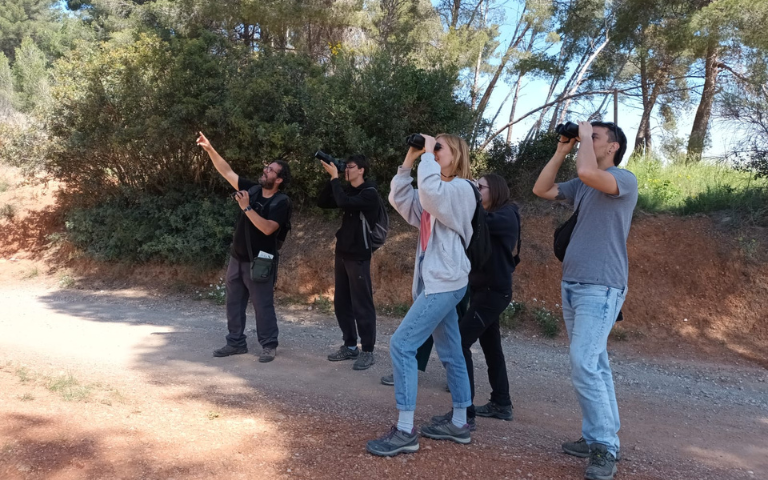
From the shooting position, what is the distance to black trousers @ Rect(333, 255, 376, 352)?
5762 mm

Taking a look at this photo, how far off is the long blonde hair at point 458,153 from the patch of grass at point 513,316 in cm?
492

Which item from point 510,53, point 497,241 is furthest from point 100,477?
point 510,53

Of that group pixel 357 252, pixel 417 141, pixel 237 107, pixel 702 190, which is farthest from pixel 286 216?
pixel 702 190

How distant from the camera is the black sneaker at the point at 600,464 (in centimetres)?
335

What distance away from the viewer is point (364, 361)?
19.1 feet

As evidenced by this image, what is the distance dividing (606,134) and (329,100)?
23.6ft

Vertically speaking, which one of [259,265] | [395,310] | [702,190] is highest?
[702,190]

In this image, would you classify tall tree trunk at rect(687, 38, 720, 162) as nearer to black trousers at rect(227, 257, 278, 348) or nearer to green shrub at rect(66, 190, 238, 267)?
green shrub at rect(66, 190, 238, 267)

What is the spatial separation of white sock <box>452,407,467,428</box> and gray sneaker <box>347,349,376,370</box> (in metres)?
2.02

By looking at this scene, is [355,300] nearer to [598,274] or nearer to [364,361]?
[364,361]

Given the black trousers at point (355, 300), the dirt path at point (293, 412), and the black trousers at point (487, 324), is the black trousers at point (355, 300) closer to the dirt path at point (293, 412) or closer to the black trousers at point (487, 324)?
the dirt path at point (293, 412)

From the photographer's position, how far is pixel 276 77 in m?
10.6

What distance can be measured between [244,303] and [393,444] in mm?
3045

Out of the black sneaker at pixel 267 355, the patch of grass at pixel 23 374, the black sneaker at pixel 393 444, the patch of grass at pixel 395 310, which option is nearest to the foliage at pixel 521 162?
the patch of grass at pixel 395 310
